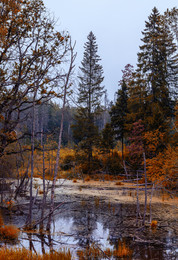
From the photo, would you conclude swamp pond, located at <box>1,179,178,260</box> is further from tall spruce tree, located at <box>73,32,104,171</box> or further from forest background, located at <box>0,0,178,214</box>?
tall spruce tree, located at <box>73,32,104,171</box>

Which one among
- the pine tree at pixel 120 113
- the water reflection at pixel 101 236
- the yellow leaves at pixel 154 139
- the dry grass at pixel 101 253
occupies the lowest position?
the water reflection at pixel 101 236

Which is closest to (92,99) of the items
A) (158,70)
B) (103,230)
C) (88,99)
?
(88,99)

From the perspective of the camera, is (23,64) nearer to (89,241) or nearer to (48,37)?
(48,37)

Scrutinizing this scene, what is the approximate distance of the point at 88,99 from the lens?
2612 cm

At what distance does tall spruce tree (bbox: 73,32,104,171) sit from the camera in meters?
24.7

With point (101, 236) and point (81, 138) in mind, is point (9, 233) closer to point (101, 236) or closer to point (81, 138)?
point (101, 236)

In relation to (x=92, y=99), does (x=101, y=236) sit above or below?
below

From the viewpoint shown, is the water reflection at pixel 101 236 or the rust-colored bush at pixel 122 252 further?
the water reflection at pixel 101 236

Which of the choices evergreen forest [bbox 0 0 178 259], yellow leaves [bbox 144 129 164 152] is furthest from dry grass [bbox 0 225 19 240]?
yellow leaves [bbox 144 129 164 152]

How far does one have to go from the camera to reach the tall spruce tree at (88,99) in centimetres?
2468

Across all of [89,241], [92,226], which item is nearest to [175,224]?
[92,226]

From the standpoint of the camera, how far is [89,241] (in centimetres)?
671

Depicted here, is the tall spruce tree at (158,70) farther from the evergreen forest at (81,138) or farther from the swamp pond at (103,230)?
the swamp pond at (103,230)

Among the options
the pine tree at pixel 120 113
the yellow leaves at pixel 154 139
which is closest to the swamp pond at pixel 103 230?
the yellow leaves at pixel 154 139
